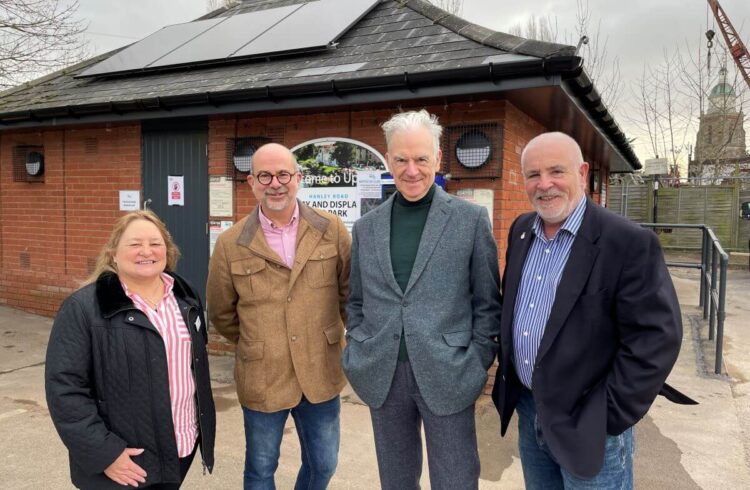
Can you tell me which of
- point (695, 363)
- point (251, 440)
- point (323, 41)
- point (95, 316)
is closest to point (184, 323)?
point (95, 316)

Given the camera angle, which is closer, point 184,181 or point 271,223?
point 271,223

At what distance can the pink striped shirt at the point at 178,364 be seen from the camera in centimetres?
191

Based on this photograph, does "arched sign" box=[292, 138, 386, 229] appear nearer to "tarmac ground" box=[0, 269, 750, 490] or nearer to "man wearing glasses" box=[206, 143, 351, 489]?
"tarmac ground" box=[0, 269, 750, 490]

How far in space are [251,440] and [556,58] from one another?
120 inches

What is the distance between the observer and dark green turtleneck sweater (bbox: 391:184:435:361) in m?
2.03

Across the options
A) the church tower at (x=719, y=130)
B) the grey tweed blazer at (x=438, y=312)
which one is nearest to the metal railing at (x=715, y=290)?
the grey tweed blazer at (x=438, y=312)

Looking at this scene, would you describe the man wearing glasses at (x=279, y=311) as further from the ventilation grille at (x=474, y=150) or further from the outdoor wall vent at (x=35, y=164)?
the outdoor wall vent at (x=35, y=164)

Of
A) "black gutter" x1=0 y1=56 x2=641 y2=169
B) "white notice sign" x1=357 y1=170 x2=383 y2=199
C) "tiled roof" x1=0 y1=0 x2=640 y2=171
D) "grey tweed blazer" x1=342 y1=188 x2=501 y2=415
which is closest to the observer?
"grey tweed blazer" x1=342 y1=188 x2=501 y2=415

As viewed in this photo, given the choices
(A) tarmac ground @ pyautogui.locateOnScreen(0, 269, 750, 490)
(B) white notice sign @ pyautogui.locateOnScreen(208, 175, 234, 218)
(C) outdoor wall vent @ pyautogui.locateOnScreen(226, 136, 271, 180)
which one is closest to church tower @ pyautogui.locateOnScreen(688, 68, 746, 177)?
(A) tarmac ground @ pyautogui.locateOnScreen(0, 269, 750, 490)

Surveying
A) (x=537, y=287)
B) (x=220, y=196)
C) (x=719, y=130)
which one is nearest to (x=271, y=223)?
(x=537, y=287)

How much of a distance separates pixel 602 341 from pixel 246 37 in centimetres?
576

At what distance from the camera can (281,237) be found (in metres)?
2.34

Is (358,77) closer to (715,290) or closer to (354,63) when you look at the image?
(354,63)

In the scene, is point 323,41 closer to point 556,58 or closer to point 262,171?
point 556,58
